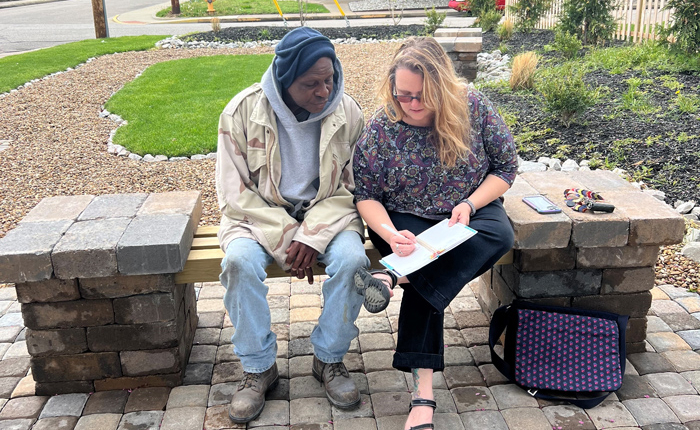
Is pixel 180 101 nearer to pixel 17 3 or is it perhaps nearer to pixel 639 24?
pixel 639 24

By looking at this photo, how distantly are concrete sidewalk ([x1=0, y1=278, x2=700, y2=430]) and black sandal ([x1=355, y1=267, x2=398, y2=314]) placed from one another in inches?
21.6

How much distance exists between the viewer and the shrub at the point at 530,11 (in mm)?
12195

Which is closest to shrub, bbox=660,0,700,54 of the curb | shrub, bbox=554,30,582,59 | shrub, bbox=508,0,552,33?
shrub, bbox=554,30,582,59

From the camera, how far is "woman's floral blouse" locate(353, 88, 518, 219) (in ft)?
8.64

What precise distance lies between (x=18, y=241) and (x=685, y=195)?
4.27 m

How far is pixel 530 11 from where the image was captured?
40.2 ft

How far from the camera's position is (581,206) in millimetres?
2773

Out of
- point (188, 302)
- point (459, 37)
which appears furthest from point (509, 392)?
point (459, 37)

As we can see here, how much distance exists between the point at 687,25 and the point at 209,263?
705 centimetres

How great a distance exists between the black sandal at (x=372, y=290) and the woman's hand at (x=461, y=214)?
39 centimetres

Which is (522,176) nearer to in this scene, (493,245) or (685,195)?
(493,245)

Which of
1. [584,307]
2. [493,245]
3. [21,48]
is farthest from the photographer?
[21,48]

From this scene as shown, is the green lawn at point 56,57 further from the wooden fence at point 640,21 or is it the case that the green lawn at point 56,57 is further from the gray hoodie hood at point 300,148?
the wooden fence at point 640,21

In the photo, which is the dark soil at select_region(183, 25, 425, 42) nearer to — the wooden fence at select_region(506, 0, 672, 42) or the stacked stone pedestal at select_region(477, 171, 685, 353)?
the wooden fence at select_region(506, 0, 672, 42)
